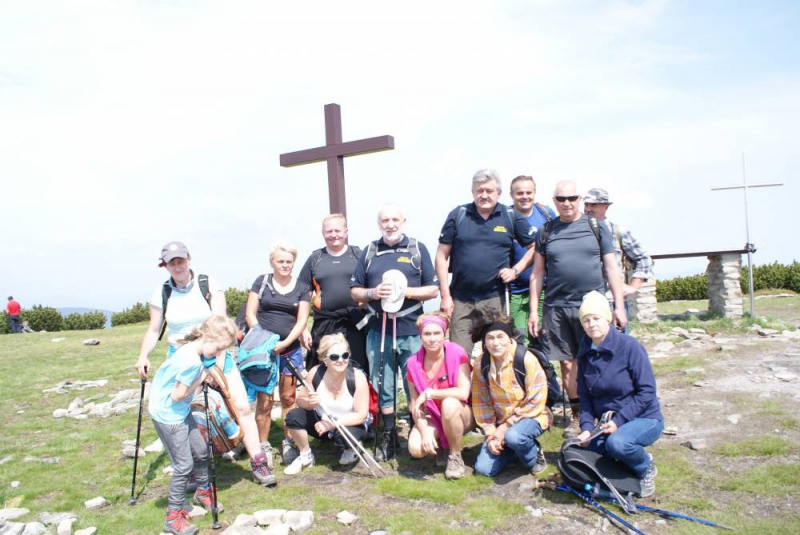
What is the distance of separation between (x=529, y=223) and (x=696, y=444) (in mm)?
2476

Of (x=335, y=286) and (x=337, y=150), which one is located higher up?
(x=337, y=150)

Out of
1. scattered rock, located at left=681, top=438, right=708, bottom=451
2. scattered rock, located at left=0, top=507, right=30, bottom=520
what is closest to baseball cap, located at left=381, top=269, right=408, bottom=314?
scattered rock, located at left=681, top=438, right=708, bottom=451

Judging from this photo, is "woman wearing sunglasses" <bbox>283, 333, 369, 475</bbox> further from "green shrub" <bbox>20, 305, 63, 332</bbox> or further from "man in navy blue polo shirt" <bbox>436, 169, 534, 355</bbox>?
"green shrub" <bbox>20, 305, 63, 332</bbox>

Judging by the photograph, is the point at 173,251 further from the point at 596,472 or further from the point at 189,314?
the point at 596,472

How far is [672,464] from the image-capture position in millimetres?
4977

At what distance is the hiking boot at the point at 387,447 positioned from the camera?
5.75 meters

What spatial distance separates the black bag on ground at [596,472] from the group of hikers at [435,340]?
7 cm

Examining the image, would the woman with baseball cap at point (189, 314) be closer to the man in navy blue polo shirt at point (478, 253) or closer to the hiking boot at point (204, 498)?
the hiking boot at point (204, 498)

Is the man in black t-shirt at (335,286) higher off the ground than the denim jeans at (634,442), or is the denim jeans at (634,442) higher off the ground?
the man in black t-shirt at (335,286)

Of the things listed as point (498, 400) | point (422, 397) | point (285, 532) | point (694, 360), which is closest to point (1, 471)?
point (285, 532)

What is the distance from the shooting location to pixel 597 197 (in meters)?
6.05

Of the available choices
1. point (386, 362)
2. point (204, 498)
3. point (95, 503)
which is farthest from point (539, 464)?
point (95, 503)

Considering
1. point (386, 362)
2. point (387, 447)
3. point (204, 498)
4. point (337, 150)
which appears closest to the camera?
point (204, 498)

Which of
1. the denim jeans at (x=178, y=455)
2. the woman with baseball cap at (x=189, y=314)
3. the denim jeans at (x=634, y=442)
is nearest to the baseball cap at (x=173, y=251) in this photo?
the woman with baseball cap at (x=189, y=314)
